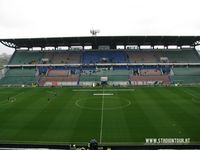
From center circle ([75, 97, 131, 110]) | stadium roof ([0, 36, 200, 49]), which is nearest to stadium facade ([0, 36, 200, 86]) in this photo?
stadium roof ([0, 36, 200, 49])

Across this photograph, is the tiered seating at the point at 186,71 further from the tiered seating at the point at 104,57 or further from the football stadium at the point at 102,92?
the tiered seating at the point at 104,57

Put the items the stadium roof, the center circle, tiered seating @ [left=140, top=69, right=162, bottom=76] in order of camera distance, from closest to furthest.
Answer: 1. the center circle
2. tiered seating @ [left=140, top=69, right=162, bottom=76]
3. the stadium roof

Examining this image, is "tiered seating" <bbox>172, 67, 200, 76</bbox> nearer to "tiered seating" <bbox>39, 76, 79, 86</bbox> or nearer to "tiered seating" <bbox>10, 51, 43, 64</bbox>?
"tiered seating" <bbox>39, 76, 79, 86</bbox>

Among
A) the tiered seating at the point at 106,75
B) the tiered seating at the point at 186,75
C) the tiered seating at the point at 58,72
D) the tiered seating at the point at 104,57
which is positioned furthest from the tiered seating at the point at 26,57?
the tiered seating at the point at 186,75

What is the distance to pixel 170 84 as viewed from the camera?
226ft

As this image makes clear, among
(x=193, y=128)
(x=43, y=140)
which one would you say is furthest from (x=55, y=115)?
(x=193, y=128)

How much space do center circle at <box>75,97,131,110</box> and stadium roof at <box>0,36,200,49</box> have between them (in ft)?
115

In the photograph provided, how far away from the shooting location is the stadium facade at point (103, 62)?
73562 mm

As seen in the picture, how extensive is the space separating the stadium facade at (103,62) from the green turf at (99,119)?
24827 mm

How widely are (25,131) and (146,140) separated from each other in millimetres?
13597

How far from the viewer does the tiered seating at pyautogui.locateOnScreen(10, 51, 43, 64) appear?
84.8m

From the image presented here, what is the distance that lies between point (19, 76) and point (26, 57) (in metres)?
11.1

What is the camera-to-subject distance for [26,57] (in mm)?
86875

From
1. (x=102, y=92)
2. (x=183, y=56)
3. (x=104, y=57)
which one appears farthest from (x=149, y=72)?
(x=102, y=92)
